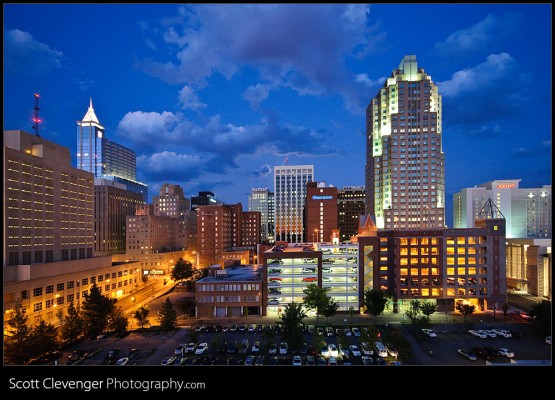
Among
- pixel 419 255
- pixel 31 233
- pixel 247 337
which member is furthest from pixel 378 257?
pixel 31 233

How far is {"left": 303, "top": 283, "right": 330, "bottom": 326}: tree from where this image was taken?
1752cm

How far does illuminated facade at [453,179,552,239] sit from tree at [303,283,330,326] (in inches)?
1418

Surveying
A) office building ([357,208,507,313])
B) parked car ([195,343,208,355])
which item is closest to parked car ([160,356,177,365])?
parked car ([195,343,208,355])

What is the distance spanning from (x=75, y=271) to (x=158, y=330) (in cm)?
914

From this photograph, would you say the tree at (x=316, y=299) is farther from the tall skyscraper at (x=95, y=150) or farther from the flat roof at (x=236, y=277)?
the tall skyscraper at (x=95, y=150)

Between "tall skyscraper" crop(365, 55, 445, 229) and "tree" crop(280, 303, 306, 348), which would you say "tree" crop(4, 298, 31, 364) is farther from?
"tall skyscraper" crop(365, 55, 445, 229)

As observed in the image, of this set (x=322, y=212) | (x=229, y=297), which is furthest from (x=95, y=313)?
(x=322, y=212)

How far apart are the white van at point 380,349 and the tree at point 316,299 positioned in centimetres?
423

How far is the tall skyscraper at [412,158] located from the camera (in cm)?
3347

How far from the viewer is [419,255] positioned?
2052 centimetres

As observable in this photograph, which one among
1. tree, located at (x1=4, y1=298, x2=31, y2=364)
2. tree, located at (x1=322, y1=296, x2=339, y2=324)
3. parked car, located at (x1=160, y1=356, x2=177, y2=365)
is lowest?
parked car, located at (x1=160, y1=356, x2=177, y2=365)

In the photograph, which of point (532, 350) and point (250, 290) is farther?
point (250, 290)

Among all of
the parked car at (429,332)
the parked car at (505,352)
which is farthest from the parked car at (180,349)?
the parked car at (505,352)

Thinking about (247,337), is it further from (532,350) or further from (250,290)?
(532,350)
